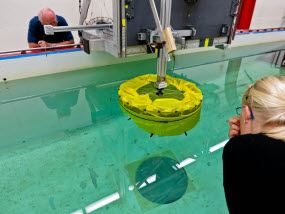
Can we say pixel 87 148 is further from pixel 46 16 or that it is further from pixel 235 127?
pixel 46 16

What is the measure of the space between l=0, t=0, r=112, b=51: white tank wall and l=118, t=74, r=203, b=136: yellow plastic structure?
217 centimetres

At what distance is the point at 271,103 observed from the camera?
2.16 feet

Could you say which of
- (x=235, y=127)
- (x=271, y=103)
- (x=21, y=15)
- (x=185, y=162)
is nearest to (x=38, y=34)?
(x=21, y=15)

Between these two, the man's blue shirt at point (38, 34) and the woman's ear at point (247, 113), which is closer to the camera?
the woman's ear at point (247, 113)

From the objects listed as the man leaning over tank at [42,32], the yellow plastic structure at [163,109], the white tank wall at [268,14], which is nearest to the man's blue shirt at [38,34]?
the man leaning over tank at [42,32]

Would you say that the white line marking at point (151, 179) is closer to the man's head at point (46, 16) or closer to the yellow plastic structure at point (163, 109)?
the yellow plastic structure at point (163, 109)

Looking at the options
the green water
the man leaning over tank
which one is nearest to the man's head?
the man leaning over tank

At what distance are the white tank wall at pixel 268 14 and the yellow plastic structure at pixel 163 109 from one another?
13.3ft

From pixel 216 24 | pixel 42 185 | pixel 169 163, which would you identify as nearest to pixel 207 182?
pixel 169 163

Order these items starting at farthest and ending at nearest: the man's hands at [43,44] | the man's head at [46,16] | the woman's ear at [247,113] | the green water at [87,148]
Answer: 1. the man's hands at [43,44]
2. the man's head at [46,16]
3. the green water at [87,148]
4. the woman's ear at [247,113]

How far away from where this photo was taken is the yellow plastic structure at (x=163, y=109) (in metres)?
1.30

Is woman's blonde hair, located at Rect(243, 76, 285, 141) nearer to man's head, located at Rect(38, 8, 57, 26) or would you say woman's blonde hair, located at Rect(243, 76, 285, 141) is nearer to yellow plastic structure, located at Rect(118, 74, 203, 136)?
yellow plastic structure, located at Rect(118, 74, 203, 136)

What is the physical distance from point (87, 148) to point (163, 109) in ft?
2.66

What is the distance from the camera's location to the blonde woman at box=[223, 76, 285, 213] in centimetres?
58
